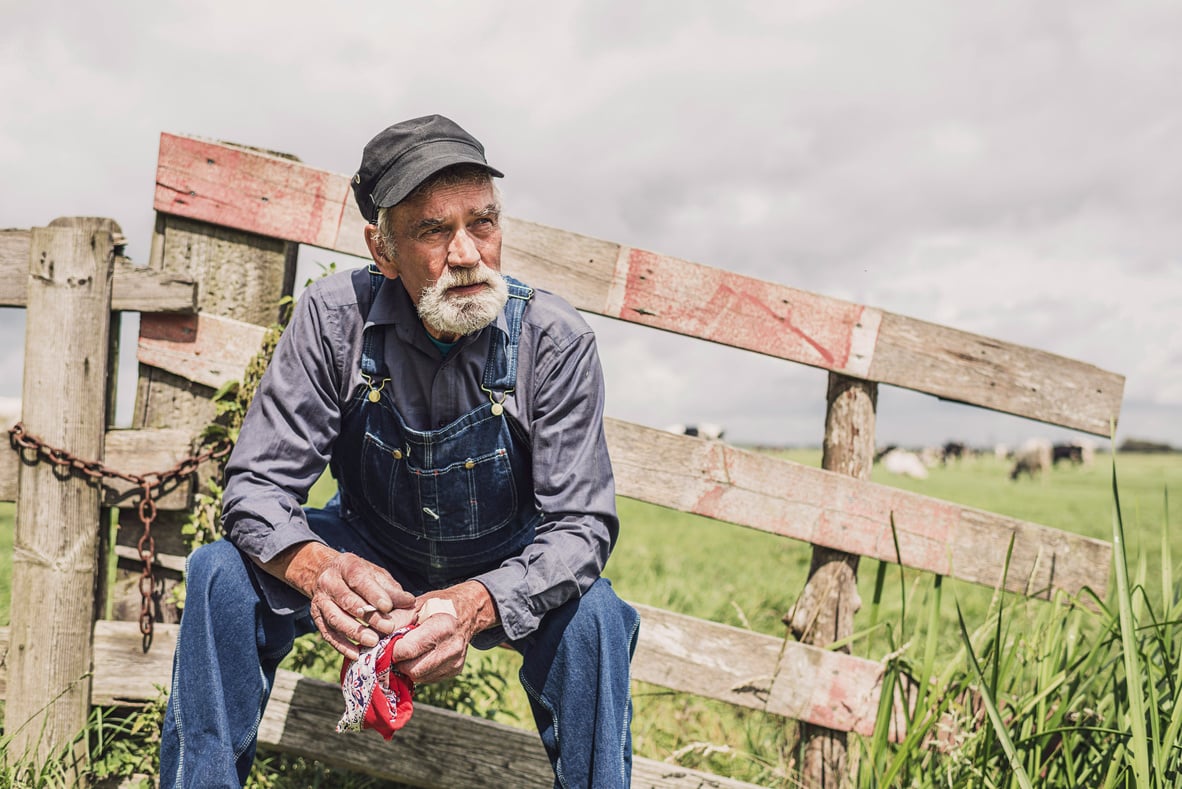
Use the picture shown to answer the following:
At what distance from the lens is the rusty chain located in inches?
123

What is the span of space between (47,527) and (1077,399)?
3.95 meters

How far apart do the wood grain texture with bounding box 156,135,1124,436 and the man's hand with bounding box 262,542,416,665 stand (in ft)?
4.61

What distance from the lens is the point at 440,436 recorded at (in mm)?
2664

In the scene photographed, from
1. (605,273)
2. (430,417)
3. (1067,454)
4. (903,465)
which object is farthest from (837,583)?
(1067,454)

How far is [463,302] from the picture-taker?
2521 millimetres

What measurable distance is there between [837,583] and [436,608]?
5.85ft

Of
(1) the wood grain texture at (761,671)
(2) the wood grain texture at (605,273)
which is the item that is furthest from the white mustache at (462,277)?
(1) the wood grain texture at (761,671)

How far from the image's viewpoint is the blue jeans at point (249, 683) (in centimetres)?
230

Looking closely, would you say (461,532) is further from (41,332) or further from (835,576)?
(41,332)

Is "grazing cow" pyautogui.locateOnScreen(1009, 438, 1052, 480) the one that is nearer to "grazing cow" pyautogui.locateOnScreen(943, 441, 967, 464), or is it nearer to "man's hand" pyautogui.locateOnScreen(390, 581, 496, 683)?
"grazing cow" pyautogui.locateOnScreen(943, 441, 967, 464)

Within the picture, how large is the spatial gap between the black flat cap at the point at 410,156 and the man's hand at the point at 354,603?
1.03 metres

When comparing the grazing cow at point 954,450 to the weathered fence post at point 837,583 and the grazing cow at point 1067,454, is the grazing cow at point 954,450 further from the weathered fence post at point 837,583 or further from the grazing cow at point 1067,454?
the weathered fence post at point 837,583

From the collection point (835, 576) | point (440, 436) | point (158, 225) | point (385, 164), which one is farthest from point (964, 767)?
point (158, 225)

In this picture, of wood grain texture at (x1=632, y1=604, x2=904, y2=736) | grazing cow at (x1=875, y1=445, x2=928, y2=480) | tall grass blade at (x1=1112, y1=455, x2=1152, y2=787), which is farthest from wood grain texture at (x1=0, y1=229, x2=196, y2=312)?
grazing cow at (x1=875, y1=445, x2=928, y2=480)
